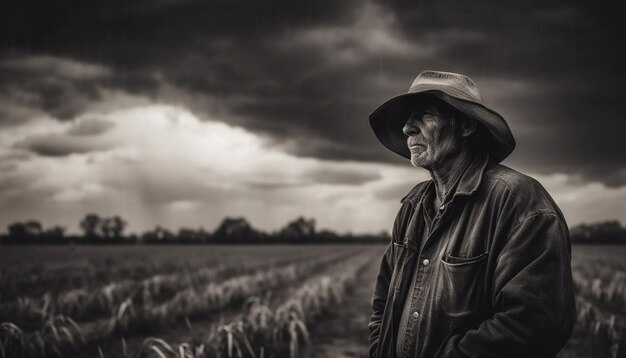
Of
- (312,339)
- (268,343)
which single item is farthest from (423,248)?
(312,339)

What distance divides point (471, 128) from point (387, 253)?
766 mm

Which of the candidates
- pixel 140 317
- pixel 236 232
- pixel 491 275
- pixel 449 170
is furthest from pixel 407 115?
pixel 236 232

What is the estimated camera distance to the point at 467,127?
2021 mm

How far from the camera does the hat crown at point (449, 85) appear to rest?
1.96 m

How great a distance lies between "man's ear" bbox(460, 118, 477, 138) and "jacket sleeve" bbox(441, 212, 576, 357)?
1.52 feet

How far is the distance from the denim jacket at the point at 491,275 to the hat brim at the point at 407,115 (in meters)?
0.10

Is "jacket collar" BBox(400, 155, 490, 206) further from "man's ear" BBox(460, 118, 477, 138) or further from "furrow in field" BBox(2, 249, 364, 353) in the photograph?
"furrow in field" BBox(2, 249, 364, 353)

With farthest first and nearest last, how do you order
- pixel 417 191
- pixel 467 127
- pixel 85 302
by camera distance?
1. pixel 85 302
2. pixel 417 191
3. pixel 467 127

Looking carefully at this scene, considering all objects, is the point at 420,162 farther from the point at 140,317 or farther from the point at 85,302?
the point at 85,302

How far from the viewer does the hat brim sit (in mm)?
1902

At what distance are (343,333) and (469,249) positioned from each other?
6824mm

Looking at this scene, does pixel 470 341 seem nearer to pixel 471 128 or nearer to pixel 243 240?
pixel 471 128

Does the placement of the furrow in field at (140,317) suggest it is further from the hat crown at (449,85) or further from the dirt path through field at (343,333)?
the hat crown at (449,85)

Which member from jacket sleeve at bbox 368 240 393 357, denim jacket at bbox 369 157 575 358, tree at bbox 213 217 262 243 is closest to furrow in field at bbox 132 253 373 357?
jacket sleeve at bbox 368 240 393 357
